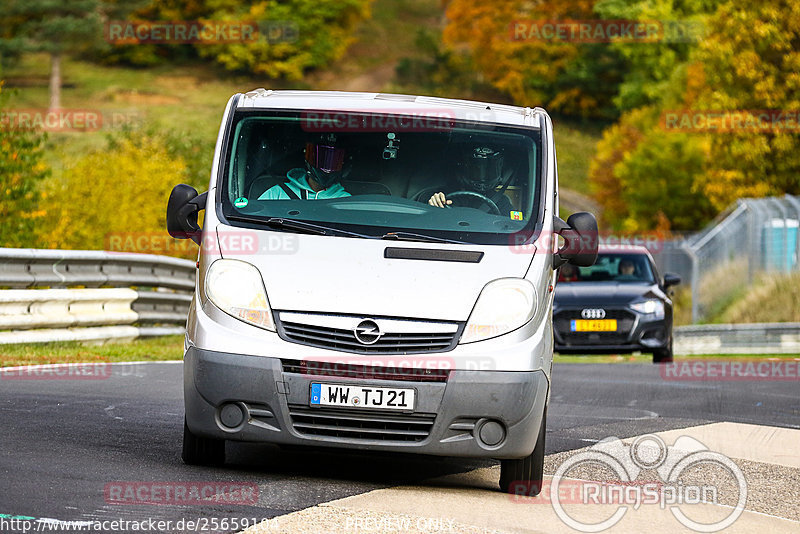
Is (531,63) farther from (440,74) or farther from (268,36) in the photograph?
(268,36)

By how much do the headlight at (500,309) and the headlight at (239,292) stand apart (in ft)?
3.43

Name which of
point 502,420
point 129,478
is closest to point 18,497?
point 129,478

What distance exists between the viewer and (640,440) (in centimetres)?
974

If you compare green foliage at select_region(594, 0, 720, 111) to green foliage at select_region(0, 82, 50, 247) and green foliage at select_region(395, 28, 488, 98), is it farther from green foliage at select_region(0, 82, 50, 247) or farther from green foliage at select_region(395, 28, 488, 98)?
green foliage at select_region(0, 82, 50, 247)

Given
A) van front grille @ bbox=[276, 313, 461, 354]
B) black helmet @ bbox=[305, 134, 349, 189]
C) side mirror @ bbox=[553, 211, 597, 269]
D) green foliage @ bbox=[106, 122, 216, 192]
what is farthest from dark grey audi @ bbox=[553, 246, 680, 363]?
green foliage @ bbox=[106, 122, 216, 192]

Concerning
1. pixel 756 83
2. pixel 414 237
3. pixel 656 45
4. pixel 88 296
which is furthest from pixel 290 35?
pixel 414 237

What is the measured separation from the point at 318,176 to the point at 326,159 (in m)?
0.13

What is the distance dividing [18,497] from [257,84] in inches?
3708

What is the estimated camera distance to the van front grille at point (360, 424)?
23.0 ft

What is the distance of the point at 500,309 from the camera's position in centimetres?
716

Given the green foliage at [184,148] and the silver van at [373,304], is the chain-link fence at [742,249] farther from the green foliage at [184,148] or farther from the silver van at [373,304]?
the silver van at [373,304]

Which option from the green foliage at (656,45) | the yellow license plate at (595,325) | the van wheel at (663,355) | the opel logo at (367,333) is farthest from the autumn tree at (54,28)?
the opel logo at (367,333)

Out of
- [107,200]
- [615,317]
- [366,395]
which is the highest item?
[107,200]

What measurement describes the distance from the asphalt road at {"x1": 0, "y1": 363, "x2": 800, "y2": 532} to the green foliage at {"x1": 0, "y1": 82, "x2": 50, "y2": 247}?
33.6ft
